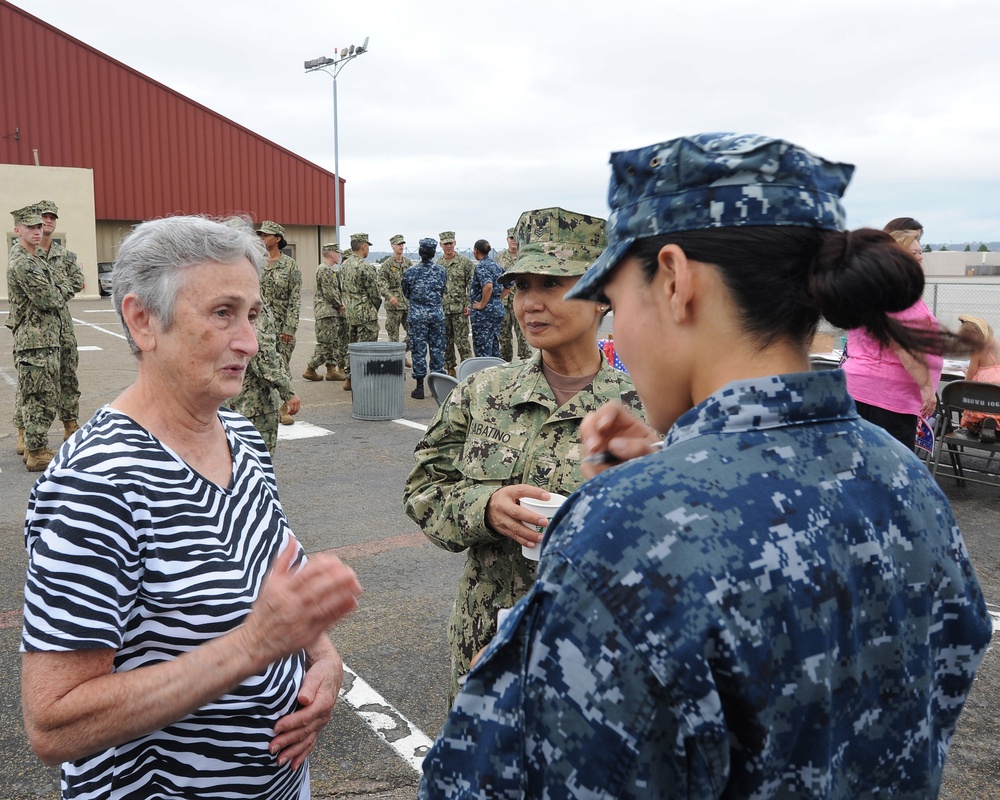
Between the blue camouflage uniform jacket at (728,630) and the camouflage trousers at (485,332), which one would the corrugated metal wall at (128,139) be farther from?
the blue camouflage uniform jacket at (728,630)

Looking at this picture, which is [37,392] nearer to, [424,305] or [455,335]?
[424,305]

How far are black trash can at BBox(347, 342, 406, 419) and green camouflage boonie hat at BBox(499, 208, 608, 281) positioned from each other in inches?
285

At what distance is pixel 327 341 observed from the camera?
41.9 feet

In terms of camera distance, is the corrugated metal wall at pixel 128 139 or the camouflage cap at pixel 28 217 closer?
the camouflage cap at pixel 28 217

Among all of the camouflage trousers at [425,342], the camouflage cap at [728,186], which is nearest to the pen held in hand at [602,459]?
the camouflage cap at [728,186]

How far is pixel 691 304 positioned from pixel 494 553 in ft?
4.88

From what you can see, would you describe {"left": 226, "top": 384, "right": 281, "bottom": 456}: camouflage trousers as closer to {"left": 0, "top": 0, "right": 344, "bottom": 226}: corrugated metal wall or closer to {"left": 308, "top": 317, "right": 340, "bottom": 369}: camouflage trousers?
{"left": 308, "top": 317, "right": 340, "bottom": 369}: camouflage trousers

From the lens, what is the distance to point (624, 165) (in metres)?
1.05

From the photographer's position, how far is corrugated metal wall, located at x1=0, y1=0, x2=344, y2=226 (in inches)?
1179

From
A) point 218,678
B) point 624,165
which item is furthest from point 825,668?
point 218,678

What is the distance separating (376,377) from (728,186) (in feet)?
29.5

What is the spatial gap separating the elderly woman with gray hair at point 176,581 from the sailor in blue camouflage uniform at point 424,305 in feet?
A: 32.7

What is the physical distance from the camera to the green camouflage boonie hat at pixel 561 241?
2543 mm

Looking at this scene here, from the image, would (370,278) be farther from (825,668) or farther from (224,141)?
(224,141)
